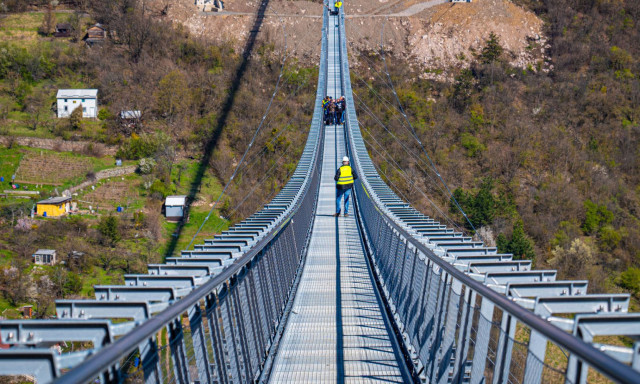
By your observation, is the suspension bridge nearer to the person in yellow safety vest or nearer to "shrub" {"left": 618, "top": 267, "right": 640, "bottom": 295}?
the person in yellow safety vest

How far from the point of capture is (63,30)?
175ft

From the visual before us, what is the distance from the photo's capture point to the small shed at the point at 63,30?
53.3 metres

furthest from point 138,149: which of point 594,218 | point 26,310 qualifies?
point 594,218

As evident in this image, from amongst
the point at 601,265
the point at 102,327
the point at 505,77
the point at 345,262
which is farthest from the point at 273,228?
the point at 505,77

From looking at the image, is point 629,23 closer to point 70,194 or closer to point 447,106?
point 447,106

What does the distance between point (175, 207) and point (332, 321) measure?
29.2 metres

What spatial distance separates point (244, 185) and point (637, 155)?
95.5 ft

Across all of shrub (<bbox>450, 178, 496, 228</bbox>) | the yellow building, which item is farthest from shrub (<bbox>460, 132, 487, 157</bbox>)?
the yellow building

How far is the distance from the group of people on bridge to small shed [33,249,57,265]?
1478 centimetres

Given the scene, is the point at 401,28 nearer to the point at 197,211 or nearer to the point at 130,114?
the point at 130,114

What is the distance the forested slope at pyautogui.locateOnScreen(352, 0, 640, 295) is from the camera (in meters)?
37.7

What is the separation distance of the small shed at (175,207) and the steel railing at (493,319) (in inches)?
1127

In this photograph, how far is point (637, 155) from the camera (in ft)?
149

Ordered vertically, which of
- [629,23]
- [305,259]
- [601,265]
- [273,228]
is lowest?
[601,265]
